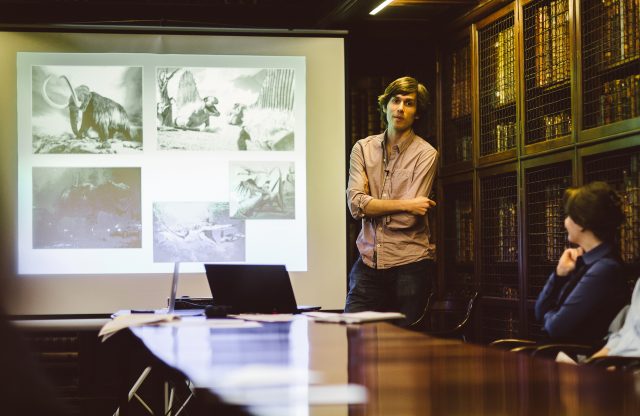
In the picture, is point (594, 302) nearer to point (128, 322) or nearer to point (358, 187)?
point (358, 187)

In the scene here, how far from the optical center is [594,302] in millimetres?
3184

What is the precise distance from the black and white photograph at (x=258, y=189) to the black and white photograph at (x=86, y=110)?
2.33 ft

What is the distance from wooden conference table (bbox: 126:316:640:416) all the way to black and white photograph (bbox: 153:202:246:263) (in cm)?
321

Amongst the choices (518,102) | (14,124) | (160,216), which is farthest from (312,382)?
(14,124)

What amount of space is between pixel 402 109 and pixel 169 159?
7.00 ft

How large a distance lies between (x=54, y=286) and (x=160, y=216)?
85cm

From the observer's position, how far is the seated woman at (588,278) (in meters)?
3.19

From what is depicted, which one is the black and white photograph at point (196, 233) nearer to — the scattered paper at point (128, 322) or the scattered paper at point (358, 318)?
the scattered paper at point (128, 322)

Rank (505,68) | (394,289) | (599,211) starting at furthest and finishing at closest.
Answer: (505,68), (394,289), (599,211)

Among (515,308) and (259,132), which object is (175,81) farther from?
(515,308)

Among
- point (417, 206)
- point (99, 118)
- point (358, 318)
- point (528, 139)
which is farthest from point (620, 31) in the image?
point (99, 118)

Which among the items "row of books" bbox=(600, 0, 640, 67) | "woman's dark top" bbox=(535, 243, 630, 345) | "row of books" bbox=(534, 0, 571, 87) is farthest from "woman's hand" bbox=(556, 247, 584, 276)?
"row of books" bbox=(534, 0, 571, 87)

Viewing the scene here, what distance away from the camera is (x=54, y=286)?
5652mm

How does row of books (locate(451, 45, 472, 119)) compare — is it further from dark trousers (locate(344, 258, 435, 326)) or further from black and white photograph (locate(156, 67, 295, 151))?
dark trousers (locate(344, 258, 435, 326))
